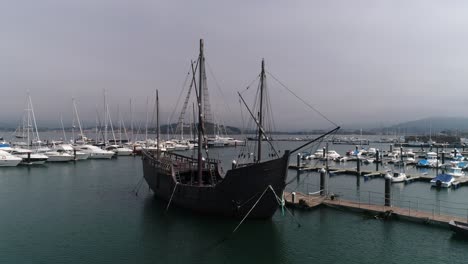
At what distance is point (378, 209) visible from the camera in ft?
79.5

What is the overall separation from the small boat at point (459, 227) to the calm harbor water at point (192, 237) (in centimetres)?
41

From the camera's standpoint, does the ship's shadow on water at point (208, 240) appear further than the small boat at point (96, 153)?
No

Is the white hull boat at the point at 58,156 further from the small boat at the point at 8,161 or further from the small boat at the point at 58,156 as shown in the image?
the small boat at the point at 8,161

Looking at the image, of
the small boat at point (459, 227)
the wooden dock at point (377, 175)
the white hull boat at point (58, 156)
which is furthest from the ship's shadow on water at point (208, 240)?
the white hull boat at point (58, 156)

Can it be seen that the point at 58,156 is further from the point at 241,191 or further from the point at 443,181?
the point at 443,181

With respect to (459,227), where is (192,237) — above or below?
below

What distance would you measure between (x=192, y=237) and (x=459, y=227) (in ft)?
52.1

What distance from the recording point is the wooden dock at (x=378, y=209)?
71.6ft

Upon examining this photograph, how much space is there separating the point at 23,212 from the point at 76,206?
3.89 meters

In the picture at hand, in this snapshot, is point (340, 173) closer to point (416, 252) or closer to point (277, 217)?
point (277, 217)

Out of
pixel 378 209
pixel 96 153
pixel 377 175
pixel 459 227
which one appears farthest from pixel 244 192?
pixel 96 153

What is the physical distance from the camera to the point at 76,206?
2877 cm

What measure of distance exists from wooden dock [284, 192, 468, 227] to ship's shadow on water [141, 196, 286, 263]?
14.9ft

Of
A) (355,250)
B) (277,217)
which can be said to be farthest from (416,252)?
(277,217)
